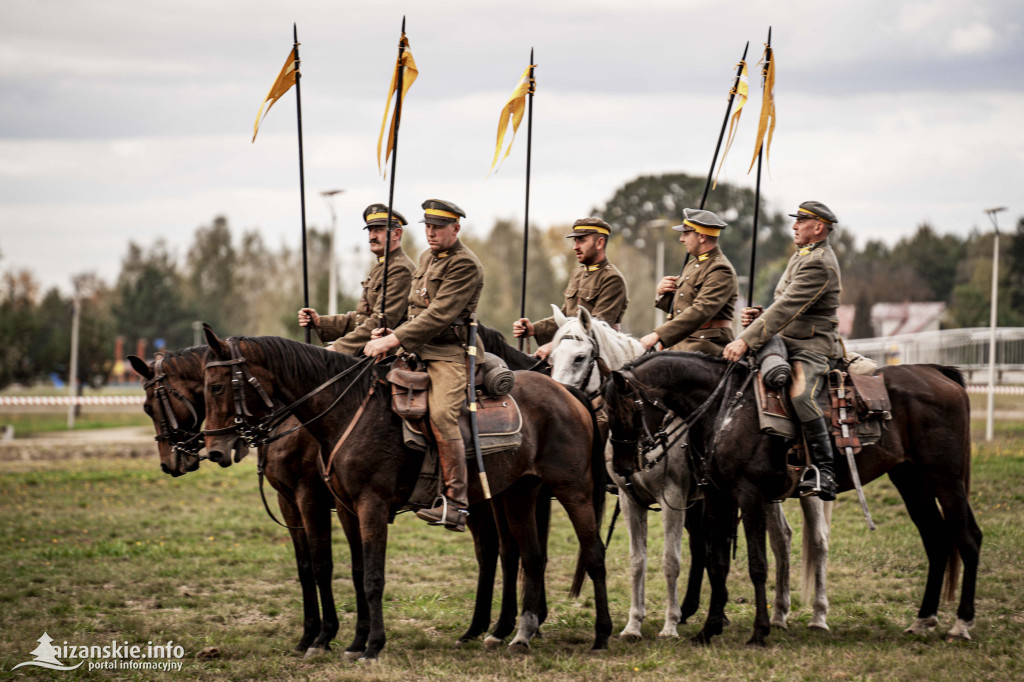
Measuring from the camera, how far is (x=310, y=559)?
8375 mm

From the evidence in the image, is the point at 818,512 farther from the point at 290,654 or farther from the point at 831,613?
the point at 290,654

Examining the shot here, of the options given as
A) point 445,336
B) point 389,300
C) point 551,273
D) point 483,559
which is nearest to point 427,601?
point 483,559

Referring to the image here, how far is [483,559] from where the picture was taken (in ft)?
28.9

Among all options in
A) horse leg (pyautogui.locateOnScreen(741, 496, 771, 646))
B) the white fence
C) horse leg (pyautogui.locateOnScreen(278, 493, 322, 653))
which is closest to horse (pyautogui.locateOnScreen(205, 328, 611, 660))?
horse leg (pyautogui.locateOnScreen(278, 493, 322, 653))

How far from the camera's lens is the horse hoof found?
7934 millimetres

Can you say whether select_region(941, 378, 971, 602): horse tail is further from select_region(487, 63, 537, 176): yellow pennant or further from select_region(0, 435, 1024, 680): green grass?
select_region(487, 63, 537, 176): yellow pennant

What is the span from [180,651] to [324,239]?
58984mm

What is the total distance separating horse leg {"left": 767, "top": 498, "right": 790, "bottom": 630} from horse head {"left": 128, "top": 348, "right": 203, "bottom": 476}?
190 inches

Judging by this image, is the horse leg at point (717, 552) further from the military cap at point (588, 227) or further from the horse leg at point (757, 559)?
the military cap at point (588, 227)

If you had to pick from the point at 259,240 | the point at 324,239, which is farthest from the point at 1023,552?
the point at 259,240

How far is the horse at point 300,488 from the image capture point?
7250 millimetres

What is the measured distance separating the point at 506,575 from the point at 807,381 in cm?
297

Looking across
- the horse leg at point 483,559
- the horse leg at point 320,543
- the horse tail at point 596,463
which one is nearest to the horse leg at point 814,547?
the horse tail at point 596,463

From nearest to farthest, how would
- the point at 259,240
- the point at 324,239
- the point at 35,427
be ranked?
the point at 35,427
the point at 324,239
the point at 259,240
